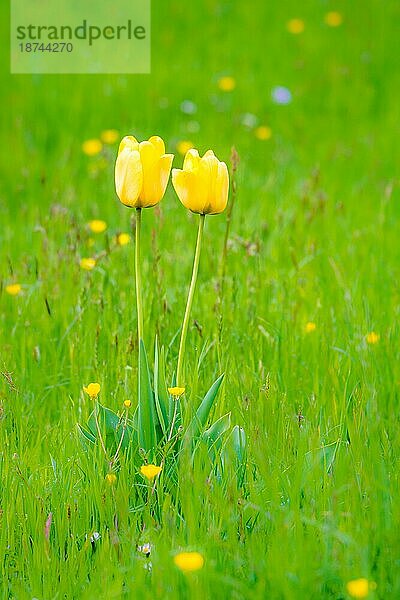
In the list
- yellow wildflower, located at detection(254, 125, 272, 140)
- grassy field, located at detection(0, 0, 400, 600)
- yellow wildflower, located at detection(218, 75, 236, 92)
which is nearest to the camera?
grassy field, located at detection(0, 0, 400, 600)

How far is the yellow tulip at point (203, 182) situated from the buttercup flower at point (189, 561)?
0.70 m

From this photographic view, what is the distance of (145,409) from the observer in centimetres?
197

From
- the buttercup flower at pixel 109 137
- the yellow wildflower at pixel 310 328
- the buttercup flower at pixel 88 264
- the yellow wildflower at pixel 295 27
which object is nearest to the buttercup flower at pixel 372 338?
the yellow wildflower at pixel 310 328

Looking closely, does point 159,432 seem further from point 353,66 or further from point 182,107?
point 353,66

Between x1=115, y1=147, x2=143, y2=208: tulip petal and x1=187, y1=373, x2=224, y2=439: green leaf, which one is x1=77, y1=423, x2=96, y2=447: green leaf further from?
x1=115, y1=147, x2=143, y2=208: tulip petal

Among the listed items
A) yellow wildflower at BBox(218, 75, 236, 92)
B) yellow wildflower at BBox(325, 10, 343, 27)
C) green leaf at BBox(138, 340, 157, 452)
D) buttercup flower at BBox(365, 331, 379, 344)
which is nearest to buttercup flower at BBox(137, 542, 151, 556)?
green leaf at BBox(138, 340, 157, 452)

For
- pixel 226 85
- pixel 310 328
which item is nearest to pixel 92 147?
pixel 226 85

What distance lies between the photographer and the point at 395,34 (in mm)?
5664

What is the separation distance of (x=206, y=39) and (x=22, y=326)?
3179mm

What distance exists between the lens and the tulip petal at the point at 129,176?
187cm

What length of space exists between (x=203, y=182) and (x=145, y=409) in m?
0.49

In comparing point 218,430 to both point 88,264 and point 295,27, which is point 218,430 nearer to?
point 88,264

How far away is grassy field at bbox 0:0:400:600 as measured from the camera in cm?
174

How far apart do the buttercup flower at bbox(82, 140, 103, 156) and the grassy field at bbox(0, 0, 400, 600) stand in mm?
46
